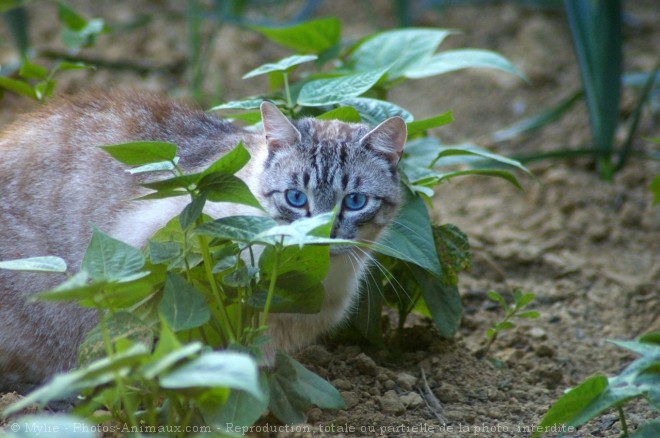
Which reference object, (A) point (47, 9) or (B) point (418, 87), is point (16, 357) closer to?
(B) point (418, 87)

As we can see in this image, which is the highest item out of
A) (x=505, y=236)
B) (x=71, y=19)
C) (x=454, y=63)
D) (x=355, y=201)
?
(x=71, y=19)

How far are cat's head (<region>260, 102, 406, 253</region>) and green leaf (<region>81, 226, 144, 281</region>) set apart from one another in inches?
32.9

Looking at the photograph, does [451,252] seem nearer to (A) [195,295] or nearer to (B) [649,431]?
(B) [649,431]

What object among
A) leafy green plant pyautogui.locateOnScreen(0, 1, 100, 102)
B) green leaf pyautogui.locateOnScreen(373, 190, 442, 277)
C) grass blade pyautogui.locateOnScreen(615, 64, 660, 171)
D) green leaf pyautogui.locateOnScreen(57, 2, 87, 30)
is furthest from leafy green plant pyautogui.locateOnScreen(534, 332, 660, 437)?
green leaf pyautogui.locateOnScreen(57, 2, 87, 30)

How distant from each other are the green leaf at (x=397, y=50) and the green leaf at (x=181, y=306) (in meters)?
1.74

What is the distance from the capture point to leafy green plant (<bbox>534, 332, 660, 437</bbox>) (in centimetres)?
226

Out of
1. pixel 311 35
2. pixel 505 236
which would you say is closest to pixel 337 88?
pixel 311 35

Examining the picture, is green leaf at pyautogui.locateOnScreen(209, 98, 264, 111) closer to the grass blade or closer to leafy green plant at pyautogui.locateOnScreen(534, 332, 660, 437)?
leafy green plant at pyautogui.locateOnScreen(534, 332, 660, 437)

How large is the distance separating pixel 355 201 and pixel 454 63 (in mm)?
996

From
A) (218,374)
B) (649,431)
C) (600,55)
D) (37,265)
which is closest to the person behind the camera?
(218,374)

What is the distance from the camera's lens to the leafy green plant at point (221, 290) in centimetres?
189

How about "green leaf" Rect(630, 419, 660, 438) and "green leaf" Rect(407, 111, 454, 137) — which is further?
"green leaf" Rect(407, 111, 454, 137)

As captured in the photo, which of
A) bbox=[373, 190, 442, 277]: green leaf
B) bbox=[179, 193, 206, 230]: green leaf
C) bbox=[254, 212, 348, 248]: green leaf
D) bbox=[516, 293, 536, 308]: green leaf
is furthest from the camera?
bbox=[516, 293, 536, 308]: green leaf

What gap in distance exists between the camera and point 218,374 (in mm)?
1699
